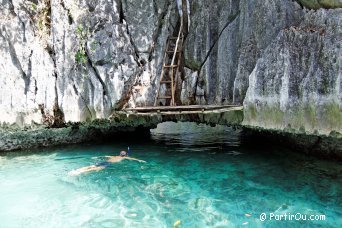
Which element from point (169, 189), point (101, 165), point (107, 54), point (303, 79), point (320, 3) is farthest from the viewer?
point (107, 54)

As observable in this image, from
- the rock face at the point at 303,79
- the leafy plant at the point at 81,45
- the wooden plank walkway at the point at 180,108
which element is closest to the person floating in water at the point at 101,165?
the wooden plank walkway at the point at 180,108

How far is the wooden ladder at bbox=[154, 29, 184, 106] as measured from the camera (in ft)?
40.8

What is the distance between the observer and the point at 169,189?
8727 mm

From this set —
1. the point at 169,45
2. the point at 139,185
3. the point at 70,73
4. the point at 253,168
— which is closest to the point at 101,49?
the point at 70,73

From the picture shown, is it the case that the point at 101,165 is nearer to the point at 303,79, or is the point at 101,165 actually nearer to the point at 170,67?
the point at 170,67

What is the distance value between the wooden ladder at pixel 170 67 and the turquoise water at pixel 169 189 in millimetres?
2616

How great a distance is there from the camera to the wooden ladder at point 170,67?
40.8 ft

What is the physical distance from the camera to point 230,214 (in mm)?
7016

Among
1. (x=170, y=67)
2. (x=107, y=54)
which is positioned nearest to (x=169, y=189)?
(x=170, y=67)

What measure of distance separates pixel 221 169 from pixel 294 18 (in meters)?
5.48

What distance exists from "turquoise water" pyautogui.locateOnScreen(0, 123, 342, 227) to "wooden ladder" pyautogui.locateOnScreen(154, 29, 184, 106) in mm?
2616

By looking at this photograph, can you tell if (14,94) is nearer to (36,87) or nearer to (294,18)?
(36,87)

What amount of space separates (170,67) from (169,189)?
19.0 feet

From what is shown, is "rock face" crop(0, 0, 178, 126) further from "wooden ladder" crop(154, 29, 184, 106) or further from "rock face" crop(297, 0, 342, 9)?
→ "rock face" crop(297, 0, 342, 9)
